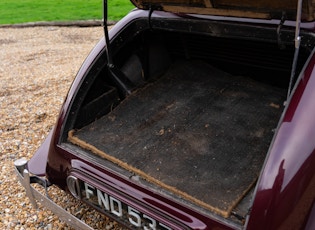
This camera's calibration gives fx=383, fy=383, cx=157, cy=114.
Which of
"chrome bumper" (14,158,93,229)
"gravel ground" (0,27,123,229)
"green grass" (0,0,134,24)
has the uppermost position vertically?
"chrome bumper" (14,158,93,229)

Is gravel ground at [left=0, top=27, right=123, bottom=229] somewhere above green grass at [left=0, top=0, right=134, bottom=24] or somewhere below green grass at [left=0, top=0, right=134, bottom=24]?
above

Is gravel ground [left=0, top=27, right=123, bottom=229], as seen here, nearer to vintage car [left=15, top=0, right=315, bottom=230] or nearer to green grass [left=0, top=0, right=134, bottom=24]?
vintage car [left=15, top=0, right=315, bottom=230]

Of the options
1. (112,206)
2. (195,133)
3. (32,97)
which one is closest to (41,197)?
(112,206)

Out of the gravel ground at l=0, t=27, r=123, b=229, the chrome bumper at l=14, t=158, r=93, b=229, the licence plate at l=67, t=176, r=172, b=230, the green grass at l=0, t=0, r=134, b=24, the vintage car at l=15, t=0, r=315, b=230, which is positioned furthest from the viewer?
the green grass at l=0, t=0, r=134, b=24

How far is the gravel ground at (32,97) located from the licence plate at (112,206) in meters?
0.46

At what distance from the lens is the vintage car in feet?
4.98

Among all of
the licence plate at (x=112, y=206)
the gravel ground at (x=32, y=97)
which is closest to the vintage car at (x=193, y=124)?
the licence plate at (x=112, y=206)

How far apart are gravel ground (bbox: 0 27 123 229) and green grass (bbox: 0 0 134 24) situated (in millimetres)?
1273

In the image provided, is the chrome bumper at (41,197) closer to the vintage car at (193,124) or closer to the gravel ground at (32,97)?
the vintage car at (193,124)

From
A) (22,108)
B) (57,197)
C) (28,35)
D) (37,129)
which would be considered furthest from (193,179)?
(28,35)

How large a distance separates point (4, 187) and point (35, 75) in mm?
3004

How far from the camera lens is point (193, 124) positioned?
2.35 metres

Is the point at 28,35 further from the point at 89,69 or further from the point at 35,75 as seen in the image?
the point at 89,69

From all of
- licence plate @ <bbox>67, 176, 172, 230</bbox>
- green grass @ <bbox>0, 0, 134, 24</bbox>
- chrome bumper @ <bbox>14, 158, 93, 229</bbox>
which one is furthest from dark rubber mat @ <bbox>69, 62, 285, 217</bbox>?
green grass @ <bbox>0, 0, 134, 24</bbox>
